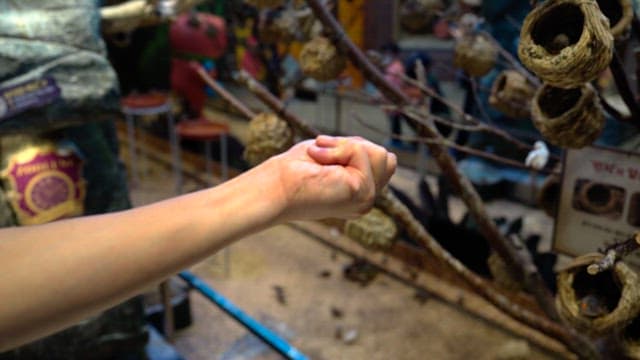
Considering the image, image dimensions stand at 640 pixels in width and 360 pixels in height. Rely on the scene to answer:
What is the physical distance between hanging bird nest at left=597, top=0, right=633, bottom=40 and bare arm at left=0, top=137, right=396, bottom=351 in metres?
0.54

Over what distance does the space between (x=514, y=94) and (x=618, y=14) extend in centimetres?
57

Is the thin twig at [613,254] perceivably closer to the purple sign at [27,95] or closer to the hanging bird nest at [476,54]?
the hanging bird nest at [476,54]

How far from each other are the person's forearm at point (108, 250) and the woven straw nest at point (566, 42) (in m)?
0.48

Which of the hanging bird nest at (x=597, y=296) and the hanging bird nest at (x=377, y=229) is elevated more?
the hanging bird nest at (x=597, y=296)

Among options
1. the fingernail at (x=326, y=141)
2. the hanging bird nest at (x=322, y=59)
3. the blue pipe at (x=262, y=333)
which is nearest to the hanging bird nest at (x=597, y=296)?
the fingernail at (x=326, y=141)

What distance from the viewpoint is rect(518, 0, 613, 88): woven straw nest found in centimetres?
90

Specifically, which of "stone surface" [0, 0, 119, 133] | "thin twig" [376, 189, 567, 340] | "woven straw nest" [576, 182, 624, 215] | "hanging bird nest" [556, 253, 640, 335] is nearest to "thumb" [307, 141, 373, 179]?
"hanging bird nest" [556, 253, 640, 335]

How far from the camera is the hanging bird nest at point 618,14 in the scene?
1071 mm

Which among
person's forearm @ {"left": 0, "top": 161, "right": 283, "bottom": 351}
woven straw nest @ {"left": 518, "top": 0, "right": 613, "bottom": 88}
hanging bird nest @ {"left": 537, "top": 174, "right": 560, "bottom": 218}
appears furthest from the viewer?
hanging bird nest @ {"left": 537, "top": 174, "right": 560, "bottom": 218}

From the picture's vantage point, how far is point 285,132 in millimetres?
1707

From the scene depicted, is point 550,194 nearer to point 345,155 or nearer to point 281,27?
point 345,155

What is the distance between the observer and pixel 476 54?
1.90 m

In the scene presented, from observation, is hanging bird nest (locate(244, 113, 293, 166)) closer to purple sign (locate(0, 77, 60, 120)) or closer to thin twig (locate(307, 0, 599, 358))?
thin twig (locate(307, 0, 599, 358))

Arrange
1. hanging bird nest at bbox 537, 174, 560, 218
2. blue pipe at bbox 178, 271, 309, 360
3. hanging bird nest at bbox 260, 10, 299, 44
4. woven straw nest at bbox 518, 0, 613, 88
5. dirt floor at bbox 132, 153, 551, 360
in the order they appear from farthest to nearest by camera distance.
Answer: hanging bird nest at bbox 260, 10, 299, 44 < dirt floor at bbox 132, 153, 551, 360 < hanging bird nest at bbox 537, 174, 560, 218 < blue pipe at bbox 178, 271, 309, 360 < woven straw nest at bbox 518, 0, 613, 88
